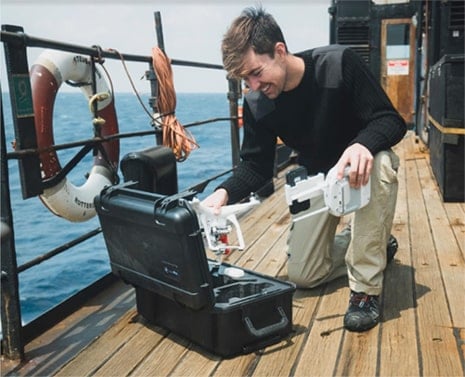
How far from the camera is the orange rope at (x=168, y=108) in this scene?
3.49 meters

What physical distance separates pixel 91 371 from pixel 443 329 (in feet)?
4.13

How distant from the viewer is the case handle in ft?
6.51

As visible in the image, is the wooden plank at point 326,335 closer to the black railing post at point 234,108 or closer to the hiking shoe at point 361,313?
the hiking shoe at point 361,313

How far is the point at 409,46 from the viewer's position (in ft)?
33.0

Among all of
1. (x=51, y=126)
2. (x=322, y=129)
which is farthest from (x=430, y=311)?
(x=51, y=126)

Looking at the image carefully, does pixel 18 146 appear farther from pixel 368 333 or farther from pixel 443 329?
pixel 443 329

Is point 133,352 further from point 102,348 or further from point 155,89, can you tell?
point 155,89

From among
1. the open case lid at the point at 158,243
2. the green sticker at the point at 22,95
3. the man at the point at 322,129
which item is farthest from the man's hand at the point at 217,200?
the green sticker at the point at 22,95

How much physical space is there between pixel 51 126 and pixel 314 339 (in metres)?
1.45

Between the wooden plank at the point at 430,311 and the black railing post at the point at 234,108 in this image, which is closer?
the wooden plank at the point at 430,311

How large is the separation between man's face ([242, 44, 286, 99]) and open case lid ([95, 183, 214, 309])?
19.5 inches

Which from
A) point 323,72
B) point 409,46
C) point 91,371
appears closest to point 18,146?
point 91,371

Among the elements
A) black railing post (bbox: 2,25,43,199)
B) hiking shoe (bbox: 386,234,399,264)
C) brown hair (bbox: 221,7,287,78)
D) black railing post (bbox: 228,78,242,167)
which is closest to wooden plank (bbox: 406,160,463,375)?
hiking shoe (bbox: 386,234,399,264)

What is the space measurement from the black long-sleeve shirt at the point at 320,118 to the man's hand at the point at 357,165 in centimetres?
13
